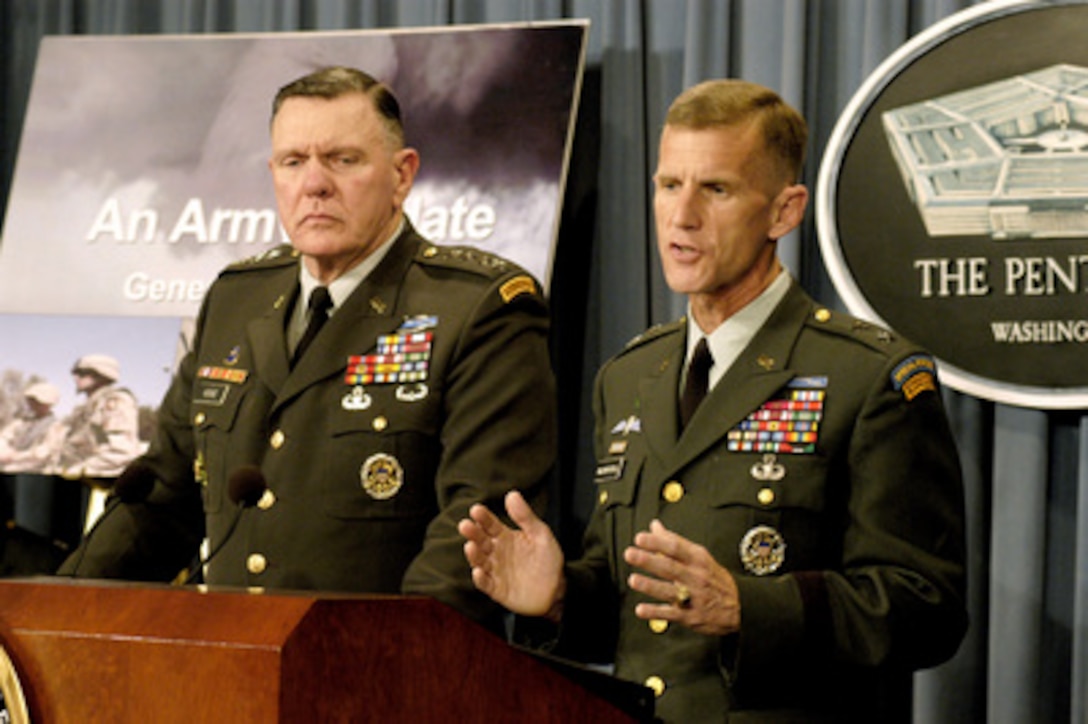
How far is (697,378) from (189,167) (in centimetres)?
198

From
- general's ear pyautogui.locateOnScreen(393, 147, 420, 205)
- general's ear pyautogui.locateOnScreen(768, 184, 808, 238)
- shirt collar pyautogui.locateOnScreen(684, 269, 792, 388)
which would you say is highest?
general's ear pyautogui.locateOnScreen(393, 147, 420, 205)

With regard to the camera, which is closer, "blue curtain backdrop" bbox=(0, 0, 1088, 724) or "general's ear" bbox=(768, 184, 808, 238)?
"general's ear" bbox=(768, 184, 808, 238)

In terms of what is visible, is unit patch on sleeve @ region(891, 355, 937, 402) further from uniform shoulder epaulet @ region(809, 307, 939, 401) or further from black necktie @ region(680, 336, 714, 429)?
black necktie @ region(680, 336, 714, 429)

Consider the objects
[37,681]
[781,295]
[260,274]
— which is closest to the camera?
[37,681]

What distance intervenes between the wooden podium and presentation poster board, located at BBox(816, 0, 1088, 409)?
6.17 feet

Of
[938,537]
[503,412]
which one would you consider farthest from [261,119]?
[938,537]

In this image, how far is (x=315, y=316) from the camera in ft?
8.23

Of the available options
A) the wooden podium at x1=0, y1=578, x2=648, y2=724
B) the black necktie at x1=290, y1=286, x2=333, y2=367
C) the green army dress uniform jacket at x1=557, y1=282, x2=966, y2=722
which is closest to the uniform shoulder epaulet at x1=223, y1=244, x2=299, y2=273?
the black necktie at x1=290, y1=286, x2=333, y2=367

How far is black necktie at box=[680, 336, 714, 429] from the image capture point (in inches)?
89.1

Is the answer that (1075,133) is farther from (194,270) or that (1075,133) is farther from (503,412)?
(194,270)

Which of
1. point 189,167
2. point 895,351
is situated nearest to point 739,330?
point 895,351

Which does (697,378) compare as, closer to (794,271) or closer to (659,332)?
(659,332)

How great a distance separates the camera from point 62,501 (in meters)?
4.16

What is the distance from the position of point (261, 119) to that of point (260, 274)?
1212mm
